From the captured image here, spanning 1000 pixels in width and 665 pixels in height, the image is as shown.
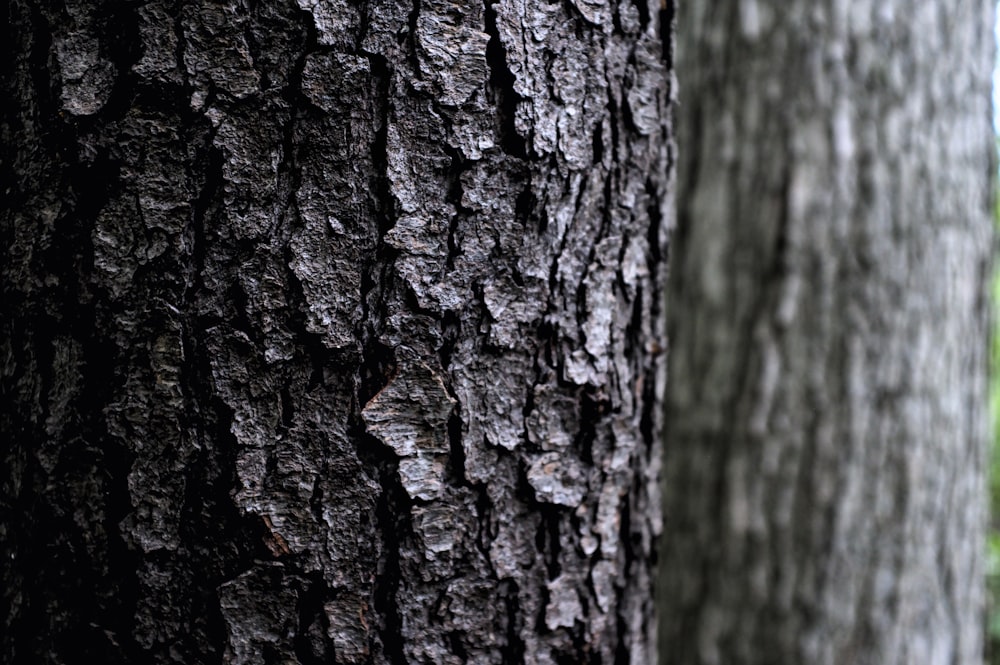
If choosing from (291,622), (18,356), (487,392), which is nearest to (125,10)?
(18,356)

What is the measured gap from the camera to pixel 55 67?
86 cm

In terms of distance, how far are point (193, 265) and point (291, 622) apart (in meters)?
0.40

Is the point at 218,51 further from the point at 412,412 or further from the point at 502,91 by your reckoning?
the point at 412,412

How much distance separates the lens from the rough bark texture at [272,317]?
0.84 meters

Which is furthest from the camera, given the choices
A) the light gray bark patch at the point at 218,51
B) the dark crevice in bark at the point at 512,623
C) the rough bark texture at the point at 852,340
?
the rough bark texture at the point at 852,340

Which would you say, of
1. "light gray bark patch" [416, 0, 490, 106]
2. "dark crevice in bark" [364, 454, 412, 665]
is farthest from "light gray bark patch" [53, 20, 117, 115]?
"dark crevice in bark" [364, 454, 412, 665]

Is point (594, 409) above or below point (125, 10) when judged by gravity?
below

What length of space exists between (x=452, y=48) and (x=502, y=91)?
0.23ft

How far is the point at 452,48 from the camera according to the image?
868mm

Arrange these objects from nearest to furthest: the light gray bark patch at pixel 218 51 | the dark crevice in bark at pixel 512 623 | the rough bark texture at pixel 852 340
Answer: the light gray bark patch at pixel 218 51 → the dark crevice in bark at pixel 512 623 → the rough bark texture at pixel 852 340

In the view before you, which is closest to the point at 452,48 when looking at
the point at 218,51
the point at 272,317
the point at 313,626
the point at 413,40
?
the point at 413,40

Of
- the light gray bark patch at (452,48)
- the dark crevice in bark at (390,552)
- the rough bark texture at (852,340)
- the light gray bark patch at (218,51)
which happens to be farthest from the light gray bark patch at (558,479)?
the rough bark texture at (852,340)

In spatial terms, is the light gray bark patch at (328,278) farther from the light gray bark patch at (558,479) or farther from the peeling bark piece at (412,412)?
the light gray bark patch at (558,479)

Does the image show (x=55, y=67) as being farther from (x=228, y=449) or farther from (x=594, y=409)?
(x=594, y=409)
